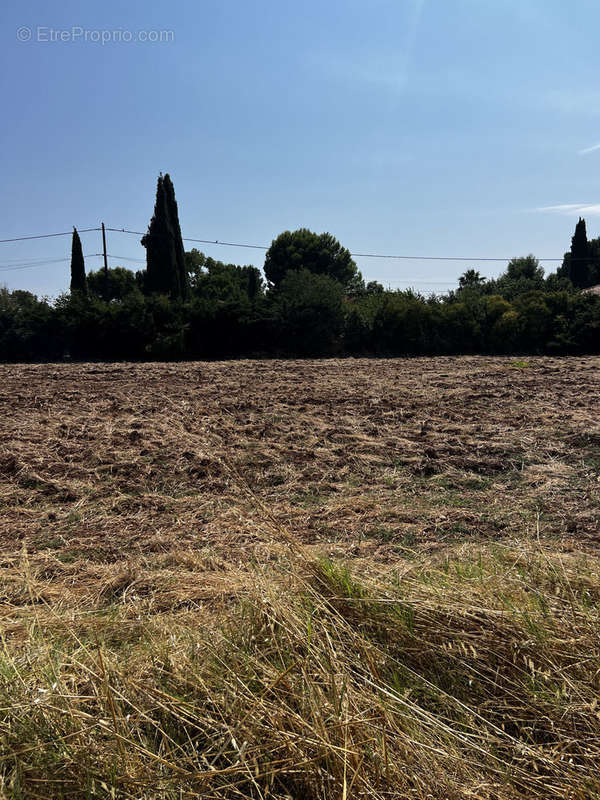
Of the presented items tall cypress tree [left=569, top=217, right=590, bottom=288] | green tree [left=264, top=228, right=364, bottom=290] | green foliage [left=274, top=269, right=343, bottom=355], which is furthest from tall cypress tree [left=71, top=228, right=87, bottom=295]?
tall cypress tree [left=569, top=217, right=590, bottom=288]

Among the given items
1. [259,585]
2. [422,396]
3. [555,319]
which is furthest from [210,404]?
[555,319]

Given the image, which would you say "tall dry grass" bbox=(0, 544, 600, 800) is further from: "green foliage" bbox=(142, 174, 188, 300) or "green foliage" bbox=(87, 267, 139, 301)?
"green foliage" bbox=(87, 267, 139, 301)

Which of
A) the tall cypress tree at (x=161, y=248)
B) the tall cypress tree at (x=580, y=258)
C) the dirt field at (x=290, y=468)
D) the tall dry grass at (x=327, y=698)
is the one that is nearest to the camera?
the tall dry grass at (x=327, y=698)

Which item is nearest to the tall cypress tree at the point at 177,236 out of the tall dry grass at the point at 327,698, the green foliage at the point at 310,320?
the green foliage at the point at 310,320

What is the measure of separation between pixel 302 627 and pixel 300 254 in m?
43.8

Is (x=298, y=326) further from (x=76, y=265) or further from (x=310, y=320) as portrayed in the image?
(x=76, y=265)

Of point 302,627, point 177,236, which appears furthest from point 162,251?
point 302,627

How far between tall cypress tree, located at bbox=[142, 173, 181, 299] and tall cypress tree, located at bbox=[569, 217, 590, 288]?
2813 centimetres

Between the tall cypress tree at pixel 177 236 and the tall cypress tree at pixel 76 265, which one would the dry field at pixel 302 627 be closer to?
the tall cypress tree at pixel 177 236

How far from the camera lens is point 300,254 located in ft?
143

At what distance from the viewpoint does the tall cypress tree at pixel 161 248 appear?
93.7 feet

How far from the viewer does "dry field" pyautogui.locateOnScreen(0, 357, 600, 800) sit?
4.21 ft

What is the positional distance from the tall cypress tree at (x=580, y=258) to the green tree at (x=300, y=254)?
1752cm

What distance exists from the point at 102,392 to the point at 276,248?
120 ft
